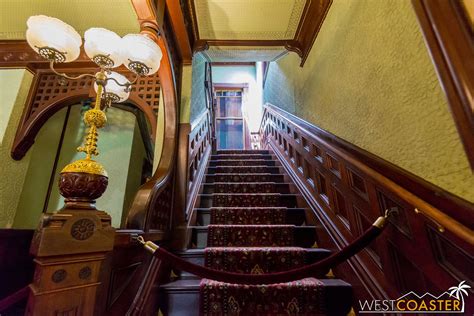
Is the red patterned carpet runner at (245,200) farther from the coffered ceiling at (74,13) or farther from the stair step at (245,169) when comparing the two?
the coffered ceiling at (74,13)

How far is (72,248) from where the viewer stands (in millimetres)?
617

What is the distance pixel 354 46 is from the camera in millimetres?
1367

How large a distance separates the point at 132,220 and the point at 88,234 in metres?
0.42

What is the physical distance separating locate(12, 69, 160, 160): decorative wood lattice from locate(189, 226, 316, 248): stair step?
2.94ft

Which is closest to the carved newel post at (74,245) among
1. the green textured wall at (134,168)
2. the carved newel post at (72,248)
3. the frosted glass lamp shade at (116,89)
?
the carved newel post at (72,248)

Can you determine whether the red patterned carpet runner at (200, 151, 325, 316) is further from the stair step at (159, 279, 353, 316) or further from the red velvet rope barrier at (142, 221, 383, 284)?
the red velvet rope barrier at (142, 221, 383, 284)

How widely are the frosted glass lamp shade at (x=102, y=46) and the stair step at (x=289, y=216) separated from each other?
4.19 feet

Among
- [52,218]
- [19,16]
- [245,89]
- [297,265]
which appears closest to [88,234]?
[52,218]

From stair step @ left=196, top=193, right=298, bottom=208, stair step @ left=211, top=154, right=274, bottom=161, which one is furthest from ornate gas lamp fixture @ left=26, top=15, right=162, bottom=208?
stair step @ left=211, top=154, right=274, bottom=161

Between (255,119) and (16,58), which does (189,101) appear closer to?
(16,58)

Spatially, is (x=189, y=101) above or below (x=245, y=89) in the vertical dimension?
below

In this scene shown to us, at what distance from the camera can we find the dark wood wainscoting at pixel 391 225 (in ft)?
2.23

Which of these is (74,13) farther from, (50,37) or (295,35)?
(295,35)

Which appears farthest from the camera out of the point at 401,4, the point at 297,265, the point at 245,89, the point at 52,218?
the point at 245,89
